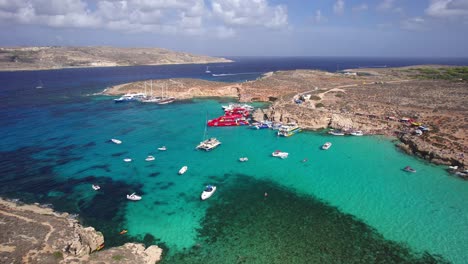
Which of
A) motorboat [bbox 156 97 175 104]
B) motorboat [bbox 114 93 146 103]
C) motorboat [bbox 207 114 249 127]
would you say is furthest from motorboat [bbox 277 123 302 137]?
motorboat [bbox 114 93 146 103]

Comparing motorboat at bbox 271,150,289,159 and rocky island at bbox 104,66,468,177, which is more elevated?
rocky island at bbox 104,66,468,177

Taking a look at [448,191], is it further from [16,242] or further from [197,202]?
[16,242]

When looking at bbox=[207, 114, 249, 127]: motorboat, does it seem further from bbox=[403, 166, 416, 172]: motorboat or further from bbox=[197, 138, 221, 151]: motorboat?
bbox=[403, 166, 416, 172]: motorboat

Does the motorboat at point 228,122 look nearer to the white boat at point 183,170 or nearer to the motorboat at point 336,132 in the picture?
the motorboat at point 336,132

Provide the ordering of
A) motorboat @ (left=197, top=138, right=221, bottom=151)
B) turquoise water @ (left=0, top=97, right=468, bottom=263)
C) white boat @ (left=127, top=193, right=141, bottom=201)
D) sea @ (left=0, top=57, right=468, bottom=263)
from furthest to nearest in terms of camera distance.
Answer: motorboat @ (left=197, top=138, right=221, bottom=151), white boat @ (left=127, top=193, right=141, bottom=201), turquoise water @ (left=0, top=97, right=468, bottom=263), sea @ (left=0, top=57, right=468, bottom=263)

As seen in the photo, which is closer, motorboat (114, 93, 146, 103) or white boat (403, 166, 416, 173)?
white boat (403, 166, 416, 173)

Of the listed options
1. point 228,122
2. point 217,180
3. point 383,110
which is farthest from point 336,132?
point 217,180

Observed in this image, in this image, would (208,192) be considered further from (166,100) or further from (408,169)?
(166,100)
